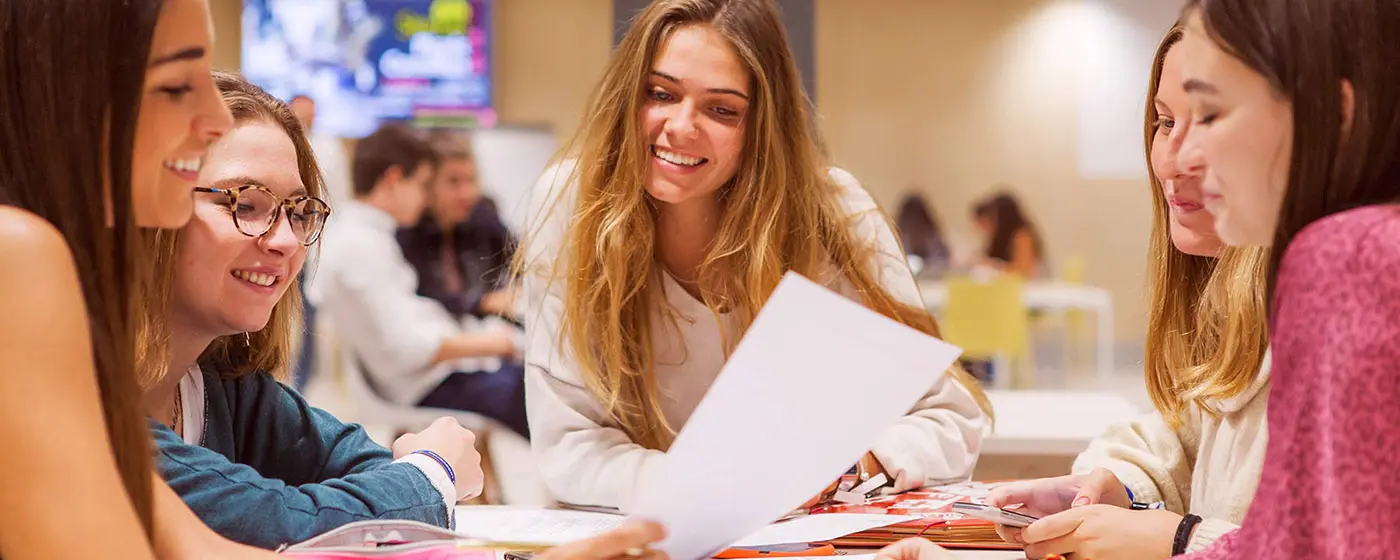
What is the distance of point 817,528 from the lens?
1.68m

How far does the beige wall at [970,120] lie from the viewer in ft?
36.2

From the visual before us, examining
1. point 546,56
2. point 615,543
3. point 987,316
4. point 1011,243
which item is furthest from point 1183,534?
point 546,56

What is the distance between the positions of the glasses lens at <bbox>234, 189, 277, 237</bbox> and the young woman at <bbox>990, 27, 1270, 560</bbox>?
37.9 inches

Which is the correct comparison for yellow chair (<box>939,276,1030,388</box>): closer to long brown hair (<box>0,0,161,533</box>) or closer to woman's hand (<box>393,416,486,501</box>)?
woman's hand (<box>393,416,486,501</box>)

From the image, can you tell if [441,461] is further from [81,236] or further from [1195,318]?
[1195,318]

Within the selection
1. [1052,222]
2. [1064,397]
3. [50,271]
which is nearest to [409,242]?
[1064,397]

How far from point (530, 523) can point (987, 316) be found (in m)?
5.82

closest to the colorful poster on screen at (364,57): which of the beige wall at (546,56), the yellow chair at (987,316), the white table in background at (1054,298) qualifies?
the beige wall at (546,56)

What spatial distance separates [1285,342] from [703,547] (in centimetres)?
51

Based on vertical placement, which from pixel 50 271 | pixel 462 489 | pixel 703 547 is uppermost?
pixel 50 271

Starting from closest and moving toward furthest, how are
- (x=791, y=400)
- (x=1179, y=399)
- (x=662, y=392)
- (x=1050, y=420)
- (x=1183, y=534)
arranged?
(x=791, y=400) < (x=1183, y=534) < (x=1179, y=399) < (x=662, y=392) < (x=1050, y=420)

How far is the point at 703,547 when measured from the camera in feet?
3.71

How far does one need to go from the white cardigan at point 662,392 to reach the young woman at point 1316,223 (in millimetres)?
1047

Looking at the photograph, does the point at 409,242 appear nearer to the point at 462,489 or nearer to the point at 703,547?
the point at 462,489
